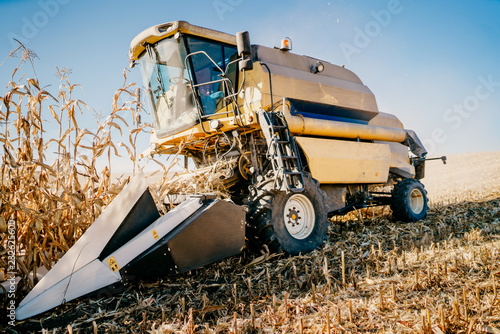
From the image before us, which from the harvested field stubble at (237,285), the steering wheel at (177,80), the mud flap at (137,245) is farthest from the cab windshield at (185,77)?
the mud flap at (137,245)

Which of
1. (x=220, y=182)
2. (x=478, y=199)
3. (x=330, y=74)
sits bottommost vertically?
(x=478, y=199)

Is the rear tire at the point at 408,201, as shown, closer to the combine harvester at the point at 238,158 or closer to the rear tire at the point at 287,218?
the combine harvester at the point at 238,158

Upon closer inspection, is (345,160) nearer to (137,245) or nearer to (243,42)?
(243,42)

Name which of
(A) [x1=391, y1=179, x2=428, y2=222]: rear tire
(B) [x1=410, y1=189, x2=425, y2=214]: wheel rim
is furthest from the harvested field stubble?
(B) [x1=410, y1=189, x2=425, y2=214]: wheel rim

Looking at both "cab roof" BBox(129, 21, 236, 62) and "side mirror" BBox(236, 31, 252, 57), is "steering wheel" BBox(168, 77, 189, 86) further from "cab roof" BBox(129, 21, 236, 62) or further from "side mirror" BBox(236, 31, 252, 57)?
"side mirror" BBox(236, 31, 252, 57)

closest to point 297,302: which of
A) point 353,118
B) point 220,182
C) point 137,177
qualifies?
point 137,177

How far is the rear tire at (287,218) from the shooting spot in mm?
3186

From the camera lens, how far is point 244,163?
162 inches

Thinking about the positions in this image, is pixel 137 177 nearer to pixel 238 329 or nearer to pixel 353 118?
pixel 238 329

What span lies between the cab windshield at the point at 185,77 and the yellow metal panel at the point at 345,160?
49.2 inches

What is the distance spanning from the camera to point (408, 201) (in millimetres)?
5441

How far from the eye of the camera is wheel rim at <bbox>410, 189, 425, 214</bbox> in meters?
5.86

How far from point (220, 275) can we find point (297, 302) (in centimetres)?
90

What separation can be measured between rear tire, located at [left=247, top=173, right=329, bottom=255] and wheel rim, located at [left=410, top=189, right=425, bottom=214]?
2.93m
